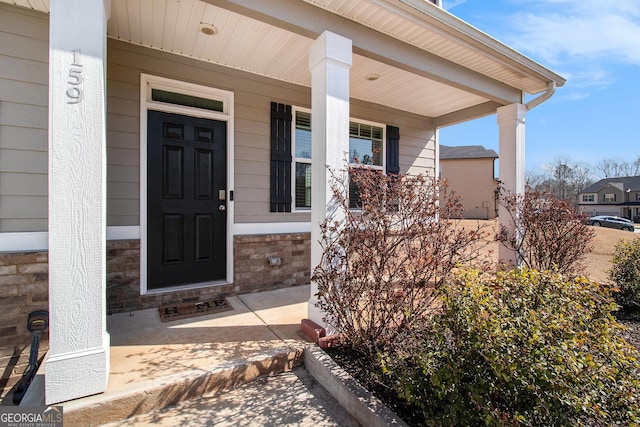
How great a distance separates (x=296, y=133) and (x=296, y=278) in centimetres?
200

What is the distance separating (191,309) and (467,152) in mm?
21605

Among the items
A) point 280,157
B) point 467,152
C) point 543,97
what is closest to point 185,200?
point 280,157

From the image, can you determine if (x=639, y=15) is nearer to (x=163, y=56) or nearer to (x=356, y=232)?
(x=356, y=232)

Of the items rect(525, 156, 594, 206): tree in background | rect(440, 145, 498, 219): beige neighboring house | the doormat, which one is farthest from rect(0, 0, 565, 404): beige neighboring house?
rect(525, 156, 594, 206): tree in background

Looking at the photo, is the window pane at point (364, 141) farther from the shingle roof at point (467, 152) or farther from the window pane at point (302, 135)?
the shingle roof at point (467, 152)

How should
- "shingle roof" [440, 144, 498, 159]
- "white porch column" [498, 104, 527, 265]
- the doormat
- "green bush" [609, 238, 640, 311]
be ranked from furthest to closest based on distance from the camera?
1. "shingle roof" [440, 144, 498, 159]
2. "white porch column" [498, 104, 527, 265]
3. "green bush" [609, 238, 640, 311]
4. the doormat

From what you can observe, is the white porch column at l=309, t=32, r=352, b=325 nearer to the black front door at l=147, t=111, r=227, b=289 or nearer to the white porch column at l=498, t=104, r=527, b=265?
the black front door at l=147, t=111, r=227, b=289

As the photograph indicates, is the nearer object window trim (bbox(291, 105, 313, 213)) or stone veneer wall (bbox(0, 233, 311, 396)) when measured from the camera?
stone veneer wall (bbox(0, 233, 311, 396))

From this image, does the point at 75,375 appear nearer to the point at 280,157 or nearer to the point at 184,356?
the point at 184,356

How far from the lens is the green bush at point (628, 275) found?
3258 millimetres

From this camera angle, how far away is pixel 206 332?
2.68 metres

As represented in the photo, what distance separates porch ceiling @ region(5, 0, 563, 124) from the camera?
2564 mm

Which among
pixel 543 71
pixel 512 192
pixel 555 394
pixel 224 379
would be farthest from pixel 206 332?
pixel 543 71

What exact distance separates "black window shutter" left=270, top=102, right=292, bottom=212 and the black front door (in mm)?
611
